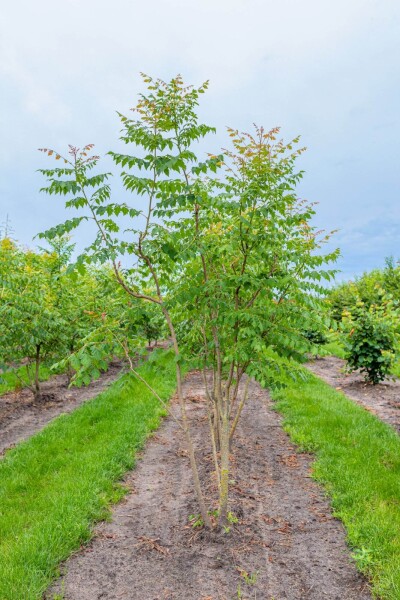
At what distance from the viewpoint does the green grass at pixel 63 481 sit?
3.89 m

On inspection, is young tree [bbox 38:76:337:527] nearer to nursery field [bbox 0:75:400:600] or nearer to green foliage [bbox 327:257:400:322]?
nursery field [bbox 0:75:400:600]

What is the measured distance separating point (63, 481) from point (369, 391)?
8177 mm

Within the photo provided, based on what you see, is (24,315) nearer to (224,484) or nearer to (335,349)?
(224,484)

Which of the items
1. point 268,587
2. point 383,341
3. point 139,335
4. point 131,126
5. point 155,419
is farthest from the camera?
point 383,341

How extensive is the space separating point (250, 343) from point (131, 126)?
222 cm

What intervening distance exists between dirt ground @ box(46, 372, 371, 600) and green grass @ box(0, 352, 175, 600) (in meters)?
0.19

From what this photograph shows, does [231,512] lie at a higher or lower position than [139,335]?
lower

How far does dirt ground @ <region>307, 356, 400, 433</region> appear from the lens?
9.16m

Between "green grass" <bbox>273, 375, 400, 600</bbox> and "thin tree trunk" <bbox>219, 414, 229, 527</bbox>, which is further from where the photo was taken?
"thin tree trunk" <bbox>219, 414, 229, 527</bbox>

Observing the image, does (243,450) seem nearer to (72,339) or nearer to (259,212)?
(259,212)

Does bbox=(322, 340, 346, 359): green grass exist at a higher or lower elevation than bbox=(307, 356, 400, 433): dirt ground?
higher

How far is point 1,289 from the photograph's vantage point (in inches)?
354

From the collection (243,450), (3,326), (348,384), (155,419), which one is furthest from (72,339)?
(348,384)

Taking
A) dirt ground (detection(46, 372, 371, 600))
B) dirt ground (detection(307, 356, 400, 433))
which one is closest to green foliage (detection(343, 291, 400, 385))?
dirt ground (detection(307, 356, 400, 433))
